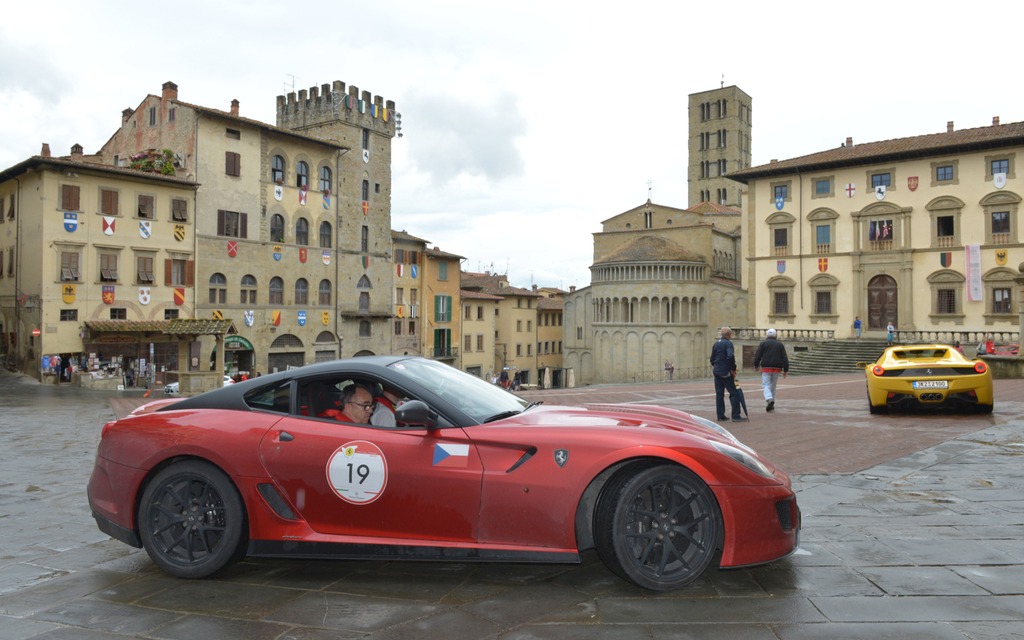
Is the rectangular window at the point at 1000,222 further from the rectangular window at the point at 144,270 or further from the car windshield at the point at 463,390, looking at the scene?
the car windshield at the point at 463,390

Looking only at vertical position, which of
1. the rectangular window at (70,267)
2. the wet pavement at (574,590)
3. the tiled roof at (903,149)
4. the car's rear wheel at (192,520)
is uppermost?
the tiled roof at (903,149)

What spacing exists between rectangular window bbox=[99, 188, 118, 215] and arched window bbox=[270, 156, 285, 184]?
10715 mm

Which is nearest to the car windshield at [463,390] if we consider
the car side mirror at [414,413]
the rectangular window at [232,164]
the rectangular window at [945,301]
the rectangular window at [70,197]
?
the car side mirror at [414,413]

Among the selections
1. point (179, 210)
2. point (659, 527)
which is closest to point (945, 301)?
point (179, 210)

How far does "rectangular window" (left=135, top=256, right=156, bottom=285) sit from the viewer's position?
130ft

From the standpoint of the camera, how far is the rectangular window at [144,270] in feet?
130

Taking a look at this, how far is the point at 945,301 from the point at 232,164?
145 feet

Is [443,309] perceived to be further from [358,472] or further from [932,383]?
[358,472]

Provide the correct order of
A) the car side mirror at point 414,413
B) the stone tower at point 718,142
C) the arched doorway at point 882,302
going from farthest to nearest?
the stone tower at point 718,142 < the arched doorway at point 882,302 < the car side mirror at point 414,413

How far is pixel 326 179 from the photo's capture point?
51656mm

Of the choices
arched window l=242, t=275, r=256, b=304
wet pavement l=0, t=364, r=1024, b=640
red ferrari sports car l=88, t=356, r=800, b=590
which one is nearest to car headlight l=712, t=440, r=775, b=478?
red ferrari sports car l=88, t=356, r=800, b=590

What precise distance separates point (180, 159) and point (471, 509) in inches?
1755

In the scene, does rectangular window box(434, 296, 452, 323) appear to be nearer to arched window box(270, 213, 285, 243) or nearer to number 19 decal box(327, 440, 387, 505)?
arched window box(270, 213, 285, 243)

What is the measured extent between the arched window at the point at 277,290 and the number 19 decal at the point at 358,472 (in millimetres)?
44373
